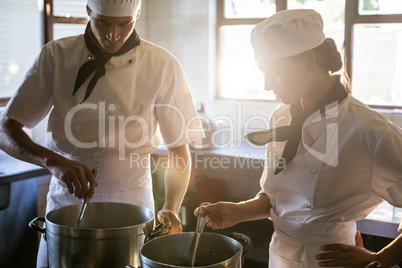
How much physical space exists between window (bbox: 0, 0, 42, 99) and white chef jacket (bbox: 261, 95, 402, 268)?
261 cm

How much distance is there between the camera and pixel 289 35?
136 centimetres

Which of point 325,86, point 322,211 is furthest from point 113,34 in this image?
point 322,211

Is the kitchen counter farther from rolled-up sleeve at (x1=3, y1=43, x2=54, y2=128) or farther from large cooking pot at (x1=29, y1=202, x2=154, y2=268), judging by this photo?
large cooking pot at (x1=29, y1=202, x2=154, y2=268)

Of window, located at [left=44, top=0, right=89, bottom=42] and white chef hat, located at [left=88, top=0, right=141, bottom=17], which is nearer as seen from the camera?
white chef hat, located at [left=88, top=0, right=141, bottom=17]

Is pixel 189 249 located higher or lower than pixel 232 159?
higher

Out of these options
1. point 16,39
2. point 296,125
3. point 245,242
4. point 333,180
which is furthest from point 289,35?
point 16,39

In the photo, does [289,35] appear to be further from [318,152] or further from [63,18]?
[63,18]

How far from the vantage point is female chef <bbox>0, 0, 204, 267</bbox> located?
5.98 ft

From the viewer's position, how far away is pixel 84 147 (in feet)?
5.95

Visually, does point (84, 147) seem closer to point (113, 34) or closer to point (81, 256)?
point (113, 34)

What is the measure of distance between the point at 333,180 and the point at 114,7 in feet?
3.07

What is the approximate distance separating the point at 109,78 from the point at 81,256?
840 mm

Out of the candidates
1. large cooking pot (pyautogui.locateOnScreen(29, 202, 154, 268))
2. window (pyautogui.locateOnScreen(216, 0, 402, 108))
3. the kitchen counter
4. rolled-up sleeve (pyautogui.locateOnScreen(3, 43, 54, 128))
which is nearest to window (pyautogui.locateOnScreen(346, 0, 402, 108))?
window (pyautogui.locateOnScreen(216, 0, 402, 108))

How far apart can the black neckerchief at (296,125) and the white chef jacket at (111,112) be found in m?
0.50
